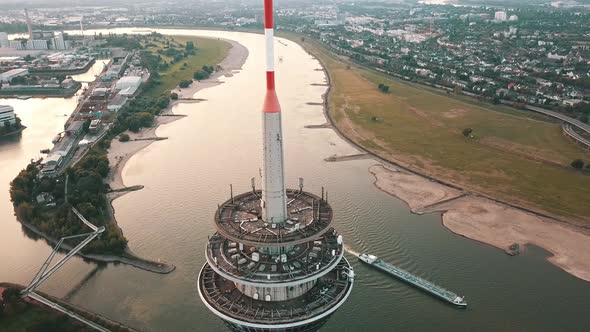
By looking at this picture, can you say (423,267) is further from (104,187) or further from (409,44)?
(409,44)

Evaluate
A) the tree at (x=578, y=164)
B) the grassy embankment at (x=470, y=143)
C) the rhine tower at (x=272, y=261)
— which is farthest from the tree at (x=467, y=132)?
the rhine tower at (x=272, y=261)

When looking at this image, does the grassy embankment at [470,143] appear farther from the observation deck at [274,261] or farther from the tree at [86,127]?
the tree at [86,127]

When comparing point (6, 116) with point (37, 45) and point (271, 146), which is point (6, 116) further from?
point (37, 45)

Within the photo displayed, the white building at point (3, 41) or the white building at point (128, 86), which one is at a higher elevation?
the white building at point (3, 41)

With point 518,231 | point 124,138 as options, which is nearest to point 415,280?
point 518,231

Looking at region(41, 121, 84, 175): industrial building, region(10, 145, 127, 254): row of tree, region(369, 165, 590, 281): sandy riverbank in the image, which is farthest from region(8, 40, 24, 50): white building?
region(369, 165, 590, 281): sandy riverbank

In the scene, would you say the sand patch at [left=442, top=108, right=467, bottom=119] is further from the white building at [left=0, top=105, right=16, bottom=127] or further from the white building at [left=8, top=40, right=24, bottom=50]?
the white building at [left=8, top=40, right=24, bottom=50]
